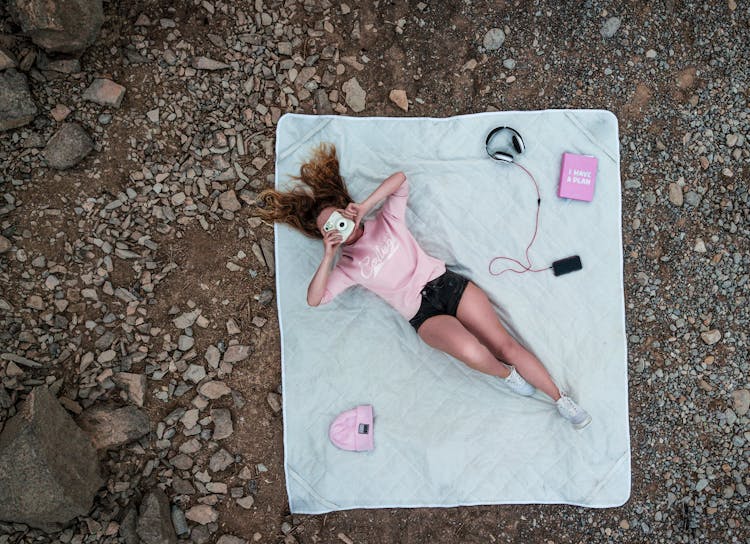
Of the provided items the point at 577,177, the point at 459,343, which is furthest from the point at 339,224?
the point at 577,177

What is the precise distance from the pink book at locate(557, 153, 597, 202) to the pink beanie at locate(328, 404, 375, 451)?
188cm

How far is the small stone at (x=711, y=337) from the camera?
11.2 ft

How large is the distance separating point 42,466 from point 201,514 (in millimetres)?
965

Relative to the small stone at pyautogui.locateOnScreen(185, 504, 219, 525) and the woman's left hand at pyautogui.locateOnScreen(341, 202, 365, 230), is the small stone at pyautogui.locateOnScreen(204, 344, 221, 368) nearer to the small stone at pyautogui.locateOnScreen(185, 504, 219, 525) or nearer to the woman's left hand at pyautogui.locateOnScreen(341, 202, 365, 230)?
the small stone at pyautogui.locateOnScreen(185, 504, 219, 525)

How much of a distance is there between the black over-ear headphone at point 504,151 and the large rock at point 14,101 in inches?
112

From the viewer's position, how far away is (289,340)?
3357mm

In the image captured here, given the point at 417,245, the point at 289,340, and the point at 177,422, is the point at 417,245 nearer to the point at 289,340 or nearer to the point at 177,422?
the point at 289,340

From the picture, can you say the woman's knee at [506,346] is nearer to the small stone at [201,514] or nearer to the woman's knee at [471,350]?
the woman's knee at [471,350]

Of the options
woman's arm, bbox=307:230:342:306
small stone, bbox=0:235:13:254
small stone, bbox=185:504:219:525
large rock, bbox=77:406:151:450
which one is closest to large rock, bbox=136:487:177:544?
small stone, bbox=185:504:219:525

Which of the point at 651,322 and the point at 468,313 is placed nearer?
the point at 468,313

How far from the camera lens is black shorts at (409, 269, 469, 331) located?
3077 millimetres

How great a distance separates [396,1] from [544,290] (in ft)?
6.94

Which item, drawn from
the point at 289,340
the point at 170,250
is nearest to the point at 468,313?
the point at 289,340

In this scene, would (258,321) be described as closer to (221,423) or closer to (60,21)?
(221,423)
